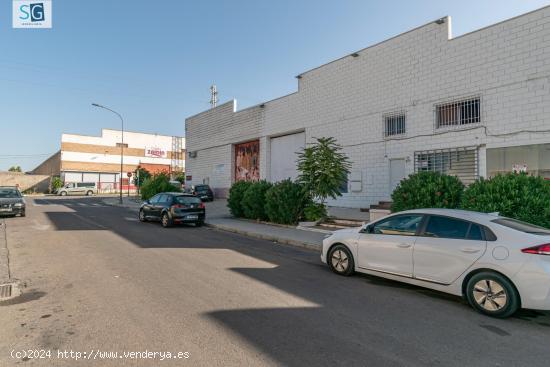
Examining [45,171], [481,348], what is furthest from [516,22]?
[45,171]

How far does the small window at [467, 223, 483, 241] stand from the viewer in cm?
513

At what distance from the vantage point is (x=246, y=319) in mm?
4465

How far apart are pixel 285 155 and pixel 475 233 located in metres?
19.6

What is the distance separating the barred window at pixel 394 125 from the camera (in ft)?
55.1

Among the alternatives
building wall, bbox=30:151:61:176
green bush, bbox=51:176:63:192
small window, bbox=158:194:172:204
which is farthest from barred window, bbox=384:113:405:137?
building wall, bbox=30:151:61:176

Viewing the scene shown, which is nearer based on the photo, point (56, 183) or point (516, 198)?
point (516, 198)

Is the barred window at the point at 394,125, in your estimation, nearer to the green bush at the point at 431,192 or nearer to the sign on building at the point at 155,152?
the green bush at the point at 431,192

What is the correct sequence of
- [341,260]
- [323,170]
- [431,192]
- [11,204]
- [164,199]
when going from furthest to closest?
[11,204]
[164,199]
[323,170]
[431,192]
[341,260]

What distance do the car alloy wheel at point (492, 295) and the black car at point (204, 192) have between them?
26.2 m

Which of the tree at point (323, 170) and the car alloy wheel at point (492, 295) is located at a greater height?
the tree at point (323, 170)

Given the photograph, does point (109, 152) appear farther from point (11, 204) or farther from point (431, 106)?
point (431, 106)

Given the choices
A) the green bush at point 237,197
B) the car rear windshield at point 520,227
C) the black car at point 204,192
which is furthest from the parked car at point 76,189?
the car rear windshield at point 520,227

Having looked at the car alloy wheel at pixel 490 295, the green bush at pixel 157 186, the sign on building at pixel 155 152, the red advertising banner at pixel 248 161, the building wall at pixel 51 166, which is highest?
the sign on building at pixel 155 152

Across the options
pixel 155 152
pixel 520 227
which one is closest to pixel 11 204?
pixel 520 227
